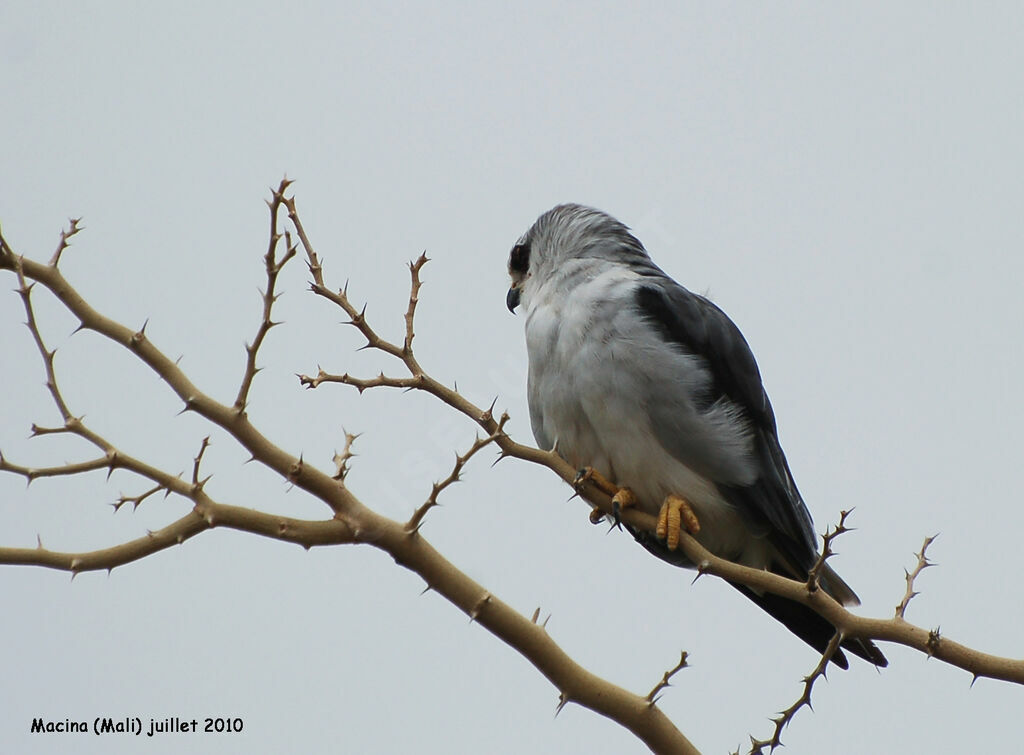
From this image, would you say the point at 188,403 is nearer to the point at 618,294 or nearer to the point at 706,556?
the point at 706,556

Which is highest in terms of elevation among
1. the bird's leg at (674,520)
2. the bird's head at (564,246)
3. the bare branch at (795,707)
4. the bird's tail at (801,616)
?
the bird's head at (564,246)

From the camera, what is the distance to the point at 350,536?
2594 millimetres

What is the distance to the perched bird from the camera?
184 inches

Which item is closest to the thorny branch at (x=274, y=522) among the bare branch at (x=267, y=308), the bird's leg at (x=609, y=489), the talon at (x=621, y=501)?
the bare branch at (x=267, y=308)

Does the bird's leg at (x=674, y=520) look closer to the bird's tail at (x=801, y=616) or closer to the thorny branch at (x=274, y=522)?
the bird's tail at (x=801, y=616)

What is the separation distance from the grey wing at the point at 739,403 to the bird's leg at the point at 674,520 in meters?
0.20

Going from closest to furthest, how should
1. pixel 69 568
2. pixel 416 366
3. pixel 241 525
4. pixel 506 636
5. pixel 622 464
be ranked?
1. pixel 69 568
2. pixel 241 525
3. pixel 506 636
4. pixel 416 366
5. pixel 622 464

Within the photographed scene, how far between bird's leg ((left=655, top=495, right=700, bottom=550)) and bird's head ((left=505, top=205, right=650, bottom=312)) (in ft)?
4.21

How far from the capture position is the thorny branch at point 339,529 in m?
2.47

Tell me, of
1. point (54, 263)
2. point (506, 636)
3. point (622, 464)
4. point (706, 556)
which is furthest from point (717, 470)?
point (54, 263)

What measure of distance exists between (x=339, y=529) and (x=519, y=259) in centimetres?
349

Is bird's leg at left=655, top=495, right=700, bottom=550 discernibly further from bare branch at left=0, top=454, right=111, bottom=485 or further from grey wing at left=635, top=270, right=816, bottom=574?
bare branch at left=0, top=454, right=111, bottom=485

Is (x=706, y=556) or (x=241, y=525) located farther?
(x=706, y=556)

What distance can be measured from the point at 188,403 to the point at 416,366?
0.82 m
